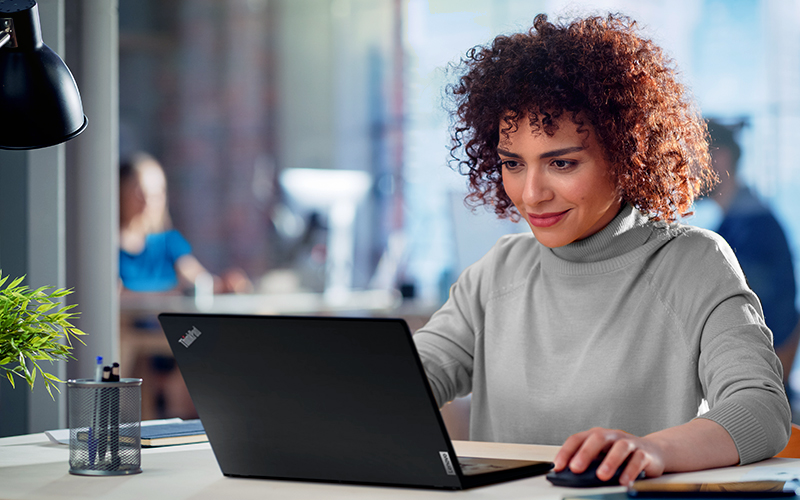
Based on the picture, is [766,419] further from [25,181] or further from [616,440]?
[25,181]

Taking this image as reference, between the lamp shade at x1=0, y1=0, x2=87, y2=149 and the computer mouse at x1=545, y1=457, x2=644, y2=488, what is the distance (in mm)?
806

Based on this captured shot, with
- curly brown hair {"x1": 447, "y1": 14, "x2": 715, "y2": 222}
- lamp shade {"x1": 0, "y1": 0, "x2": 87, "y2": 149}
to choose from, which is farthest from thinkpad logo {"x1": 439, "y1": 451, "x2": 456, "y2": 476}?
lamp shade {"x1": 0, "y1": 0, "x2": 87, "y2": 149}

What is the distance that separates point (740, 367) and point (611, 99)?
1.49 feet

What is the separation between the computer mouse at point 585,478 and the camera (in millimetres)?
833

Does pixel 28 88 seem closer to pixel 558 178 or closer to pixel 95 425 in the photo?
pixel 95 425

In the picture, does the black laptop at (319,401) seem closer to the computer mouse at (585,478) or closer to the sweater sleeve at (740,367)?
the computer mouse at (585,478)

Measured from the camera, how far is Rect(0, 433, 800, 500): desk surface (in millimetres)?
835

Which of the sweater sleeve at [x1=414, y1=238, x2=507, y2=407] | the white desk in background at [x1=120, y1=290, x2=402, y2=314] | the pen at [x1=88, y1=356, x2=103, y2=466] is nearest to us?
the pen at [x1=88, y1=356, x2=103, y2=466]

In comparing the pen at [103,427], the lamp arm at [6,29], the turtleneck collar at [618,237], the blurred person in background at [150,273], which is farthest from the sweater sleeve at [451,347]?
the blurred person in background at [150,273]

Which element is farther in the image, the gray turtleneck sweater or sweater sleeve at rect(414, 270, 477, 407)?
sweater sleeve at rect(414, 270, 477, 407)

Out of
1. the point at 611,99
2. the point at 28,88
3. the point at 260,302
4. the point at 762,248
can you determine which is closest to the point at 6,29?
the point at 28,88

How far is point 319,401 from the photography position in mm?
854

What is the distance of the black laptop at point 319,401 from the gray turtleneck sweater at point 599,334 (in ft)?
1.33

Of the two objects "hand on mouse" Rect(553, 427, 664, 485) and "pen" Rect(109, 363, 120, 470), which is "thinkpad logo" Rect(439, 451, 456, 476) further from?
"pen" Rect(109, 363, 120, 470)
